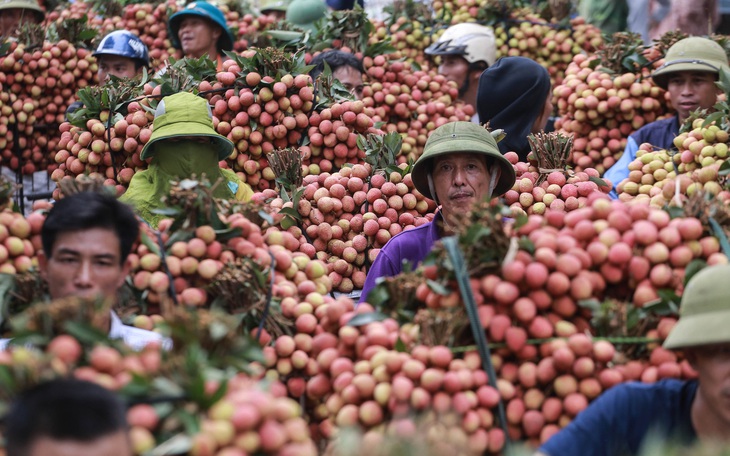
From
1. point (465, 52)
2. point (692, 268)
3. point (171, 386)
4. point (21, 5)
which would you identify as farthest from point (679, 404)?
point (21, 5)

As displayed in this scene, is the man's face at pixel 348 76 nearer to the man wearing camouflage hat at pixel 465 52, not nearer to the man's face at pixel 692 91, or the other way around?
the man wearing camouflage hat at pixel 465 52

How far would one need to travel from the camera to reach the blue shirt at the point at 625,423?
2000mm

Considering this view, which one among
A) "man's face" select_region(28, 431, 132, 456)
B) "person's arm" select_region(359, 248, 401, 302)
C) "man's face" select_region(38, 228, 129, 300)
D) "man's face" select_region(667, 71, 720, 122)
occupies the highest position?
"man's face" select_region(667, 71, 720, 122)

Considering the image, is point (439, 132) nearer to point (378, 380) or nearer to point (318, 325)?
point (318, 325)

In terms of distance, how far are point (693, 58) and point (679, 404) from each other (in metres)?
3.06

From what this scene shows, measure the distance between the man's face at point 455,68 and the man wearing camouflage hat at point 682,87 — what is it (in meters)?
1.58

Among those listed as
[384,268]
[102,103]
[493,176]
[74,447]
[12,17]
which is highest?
[12,17]

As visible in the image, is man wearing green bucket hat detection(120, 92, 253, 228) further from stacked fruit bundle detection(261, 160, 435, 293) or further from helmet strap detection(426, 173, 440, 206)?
helmet strap detection(426, 173, 440, 206)

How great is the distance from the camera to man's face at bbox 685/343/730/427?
6.26 ft

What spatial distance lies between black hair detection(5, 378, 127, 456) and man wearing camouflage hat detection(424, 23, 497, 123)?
15.5 ft

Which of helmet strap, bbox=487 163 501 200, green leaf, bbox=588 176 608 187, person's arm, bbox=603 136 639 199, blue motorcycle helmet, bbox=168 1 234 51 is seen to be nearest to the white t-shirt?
helmet strap, bbox=487 163 501 200

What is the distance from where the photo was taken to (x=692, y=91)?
4.63 meters

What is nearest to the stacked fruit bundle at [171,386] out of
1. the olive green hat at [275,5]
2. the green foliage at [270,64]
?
the green foliage at [270,64]

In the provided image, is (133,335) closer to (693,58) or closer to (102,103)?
(102,103)
